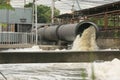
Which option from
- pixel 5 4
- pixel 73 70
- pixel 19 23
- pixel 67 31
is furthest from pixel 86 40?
pixel 5 4

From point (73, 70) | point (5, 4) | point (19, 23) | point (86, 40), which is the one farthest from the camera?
point (19, 23)

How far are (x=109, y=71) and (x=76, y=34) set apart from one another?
979 centimetres

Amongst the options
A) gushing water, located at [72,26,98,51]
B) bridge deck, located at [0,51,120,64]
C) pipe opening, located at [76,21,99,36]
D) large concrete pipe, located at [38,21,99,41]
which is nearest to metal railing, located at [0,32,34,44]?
large concrete pipe, located at [38,21,99,41]

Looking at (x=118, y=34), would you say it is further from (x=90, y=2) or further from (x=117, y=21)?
(x=90, y=2)

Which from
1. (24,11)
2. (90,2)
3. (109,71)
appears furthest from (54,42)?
(90,2)

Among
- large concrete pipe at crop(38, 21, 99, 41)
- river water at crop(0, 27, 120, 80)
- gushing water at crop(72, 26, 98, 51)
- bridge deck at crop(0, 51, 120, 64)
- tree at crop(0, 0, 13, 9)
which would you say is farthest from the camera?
large concrete pipe at crop(38, 21, 99, 41)

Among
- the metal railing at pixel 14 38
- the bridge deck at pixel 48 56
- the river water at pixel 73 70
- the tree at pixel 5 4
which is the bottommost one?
the metal railing at pixel 14 38

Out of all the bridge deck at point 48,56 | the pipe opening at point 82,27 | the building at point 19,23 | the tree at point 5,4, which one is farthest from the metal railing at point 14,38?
the tree at point 5,4

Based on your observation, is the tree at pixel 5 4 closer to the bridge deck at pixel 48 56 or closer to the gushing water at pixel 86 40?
the bridge deck at pixel 48 56

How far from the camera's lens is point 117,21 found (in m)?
22.7

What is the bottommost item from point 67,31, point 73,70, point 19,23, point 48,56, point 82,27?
point 73,70

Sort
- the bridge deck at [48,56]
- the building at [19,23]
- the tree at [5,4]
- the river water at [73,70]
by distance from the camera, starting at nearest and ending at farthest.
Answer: the tree at [5,4] < the bridge deck at [48,56] < the river water at [73,70] < the building at [19,23]

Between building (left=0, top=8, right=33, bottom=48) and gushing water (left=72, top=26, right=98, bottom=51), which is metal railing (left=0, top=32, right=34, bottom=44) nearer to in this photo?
building (left=0, top=8, right=33, bottom=48)

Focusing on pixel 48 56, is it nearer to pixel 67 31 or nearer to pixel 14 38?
pixel 67 31
